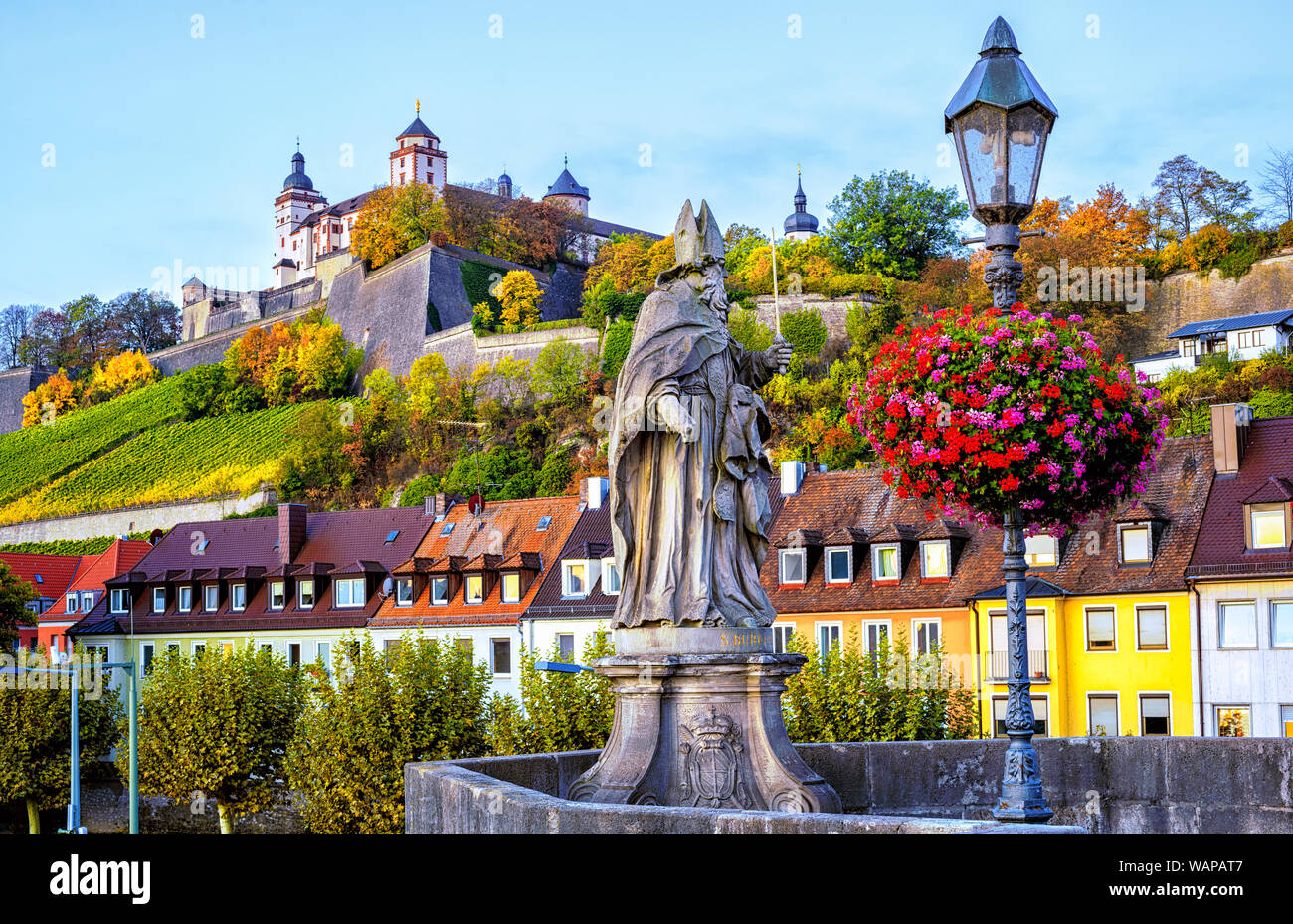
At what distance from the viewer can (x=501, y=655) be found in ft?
168

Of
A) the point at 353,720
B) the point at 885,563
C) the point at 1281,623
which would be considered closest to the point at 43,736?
the point at 353,720

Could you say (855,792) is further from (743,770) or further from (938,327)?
(938,327)

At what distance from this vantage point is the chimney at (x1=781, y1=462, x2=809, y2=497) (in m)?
47.3

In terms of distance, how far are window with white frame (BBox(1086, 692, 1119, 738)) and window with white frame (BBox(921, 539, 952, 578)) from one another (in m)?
5.24

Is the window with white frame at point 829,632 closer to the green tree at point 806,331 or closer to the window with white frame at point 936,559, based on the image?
the window with white frame at point 936,559

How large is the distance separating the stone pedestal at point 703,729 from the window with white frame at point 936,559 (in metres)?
33.2

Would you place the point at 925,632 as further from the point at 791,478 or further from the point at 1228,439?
the point at 1228,439

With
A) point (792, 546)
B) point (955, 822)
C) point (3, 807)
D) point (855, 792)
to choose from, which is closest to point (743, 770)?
point (855, 792)

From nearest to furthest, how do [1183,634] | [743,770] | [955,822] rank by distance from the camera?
[955,822] → [743,770] → [1183,634]

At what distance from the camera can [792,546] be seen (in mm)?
44344

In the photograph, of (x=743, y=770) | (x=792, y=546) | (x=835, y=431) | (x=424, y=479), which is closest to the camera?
(x=743, y=770)

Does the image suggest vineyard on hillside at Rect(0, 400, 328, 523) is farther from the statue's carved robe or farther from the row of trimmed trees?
the statue's carved robe

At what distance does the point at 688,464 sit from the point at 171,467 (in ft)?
323
